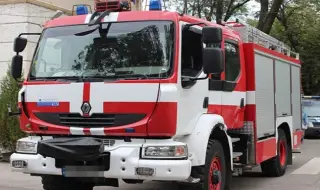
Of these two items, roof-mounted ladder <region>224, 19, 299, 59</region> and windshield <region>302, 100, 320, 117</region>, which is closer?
roof-mounted ladder <region>224, 19, 299, 59</region>

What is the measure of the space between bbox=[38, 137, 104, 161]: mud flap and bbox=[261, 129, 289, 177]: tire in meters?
5.08

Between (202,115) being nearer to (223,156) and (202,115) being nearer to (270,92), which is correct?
(223,156)

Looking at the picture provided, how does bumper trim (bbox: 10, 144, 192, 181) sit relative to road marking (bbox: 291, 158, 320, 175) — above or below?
above

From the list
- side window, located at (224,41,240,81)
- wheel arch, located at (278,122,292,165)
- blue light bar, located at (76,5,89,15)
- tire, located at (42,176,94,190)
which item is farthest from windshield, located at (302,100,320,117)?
blue light bar, located at (76,5,89,15)

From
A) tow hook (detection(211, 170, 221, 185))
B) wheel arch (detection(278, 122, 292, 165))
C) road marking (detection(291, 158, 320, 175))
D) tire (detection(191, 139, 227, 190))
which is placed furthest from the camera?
road marking (detection(291, 158, 320, 175))

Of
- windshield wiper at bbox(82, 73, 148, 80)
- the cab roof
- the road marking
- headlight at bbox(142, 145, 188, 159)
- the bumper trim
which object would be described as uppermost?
the cab roof

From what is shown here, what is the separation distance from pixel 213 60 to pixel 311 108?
1851 cm

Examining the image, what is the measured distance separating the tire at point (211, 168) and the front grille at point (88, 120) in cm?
128

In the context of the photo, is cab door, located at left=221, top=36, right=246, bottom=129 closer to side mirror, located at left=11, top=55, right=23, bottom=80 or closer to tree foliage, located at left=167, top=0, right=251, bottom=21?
side mirror, located at left=11, top=55, right=23, bottom=80

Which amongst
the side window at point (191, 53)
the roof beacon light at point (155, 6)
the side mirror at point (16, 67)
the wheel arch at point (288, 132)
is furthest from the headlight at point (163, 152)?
the wheel arch at point (288, 132)

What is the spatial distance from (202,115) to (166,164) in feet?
3.72

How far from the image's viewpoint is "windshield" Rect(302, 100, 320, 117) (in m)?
23.3

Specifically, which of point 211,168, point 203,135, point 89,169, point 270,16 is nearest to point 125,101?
point 89,169

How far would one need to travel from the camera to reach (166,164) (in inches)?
240
